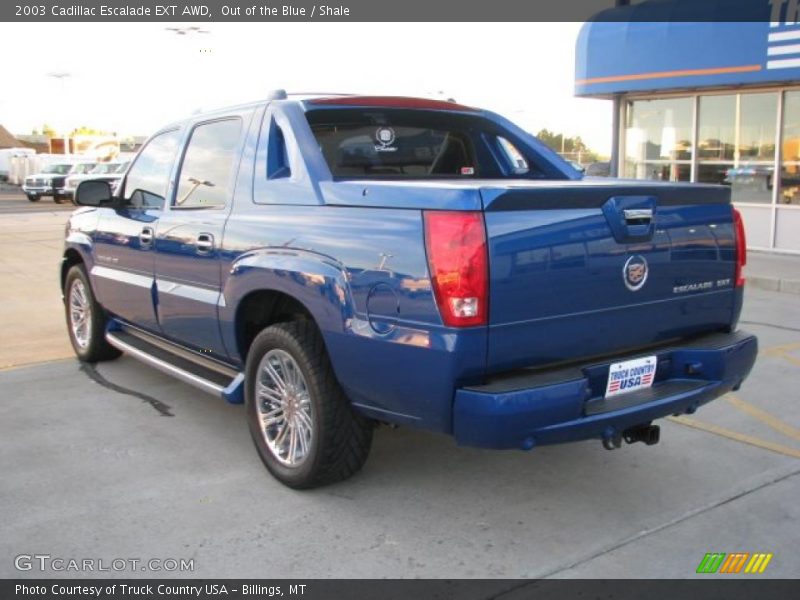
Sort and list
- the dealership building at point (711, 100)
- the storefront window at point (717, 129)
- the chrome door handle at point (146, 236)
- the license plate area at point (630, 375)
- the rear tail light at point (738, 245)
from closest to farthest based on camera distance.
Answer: the license plate area at point (630, 375), the rear tail light at point (738, 245), the chrome door handle at point (146, 236), the dealership building at point (711, 100), the storefront window at point (717, 129)

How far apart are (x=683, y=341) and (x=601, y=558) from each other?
46.9 inches

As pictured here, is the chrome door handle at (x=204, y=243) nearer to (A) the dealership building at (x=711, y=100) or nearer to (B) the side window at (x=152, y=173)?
(B) the side window at (x=152, y=173)

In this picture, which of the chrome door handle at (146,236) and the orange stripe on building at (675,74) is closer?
the chrome door handle at (146,236)

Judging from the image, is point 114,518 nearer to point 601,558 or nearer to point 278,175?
point 278,175

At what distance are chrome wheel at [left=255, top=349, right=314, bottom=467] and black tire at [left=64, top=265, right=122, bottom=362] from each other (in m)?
2.54

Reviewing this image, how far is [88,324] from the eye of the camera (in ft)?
21.0

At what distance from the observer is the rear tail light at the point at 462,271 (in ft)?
10.1

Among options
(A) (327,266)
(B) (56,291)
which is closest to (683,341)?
(A) (327,266)

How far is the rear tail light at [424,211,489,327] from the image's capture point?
3068 millimetres

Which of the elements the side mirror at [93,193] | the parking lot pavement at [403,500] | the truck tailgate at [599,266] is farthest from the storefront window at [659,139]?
the side mirror at [93,193]

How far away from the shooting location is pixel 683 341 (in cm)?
393

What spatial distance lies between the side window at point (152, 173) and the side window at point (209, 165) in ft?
0.75
